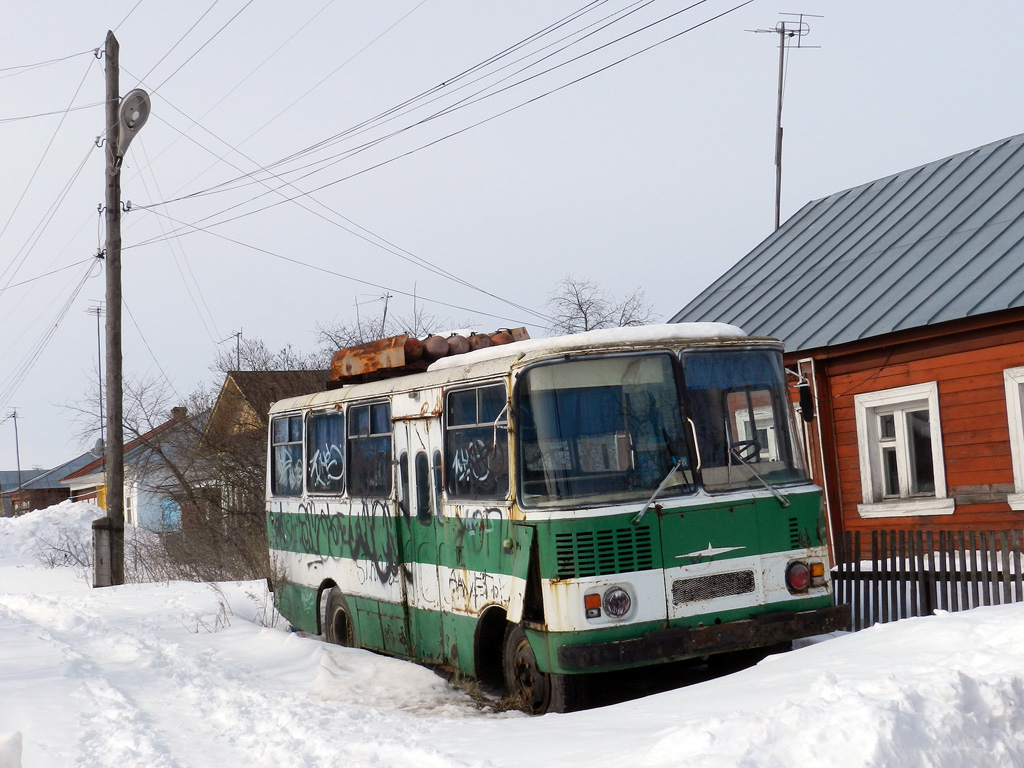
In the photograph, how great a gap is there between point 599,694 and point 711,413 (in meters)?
2.43

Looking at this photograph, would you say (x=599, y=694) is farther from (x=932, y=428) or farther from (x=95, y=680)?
(x=932, y=428)

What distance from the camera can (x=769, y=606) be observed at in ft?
27.0

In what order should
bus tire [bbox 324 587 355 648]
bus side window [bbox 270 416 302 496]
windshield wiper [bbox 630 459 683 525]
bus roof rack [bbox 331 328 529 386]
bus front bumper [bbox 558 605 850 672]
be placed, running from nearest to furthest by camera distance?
1. bus front bumper [bbox 558 605 850 672]
2. windshield wiper [bbox 630 459 683 525]
3. bus roof rack [bbox 331 328 529 386]
4. bus tire [bbox 324 587 355 648]
5. bus side window [bbox 270 416 302 496]

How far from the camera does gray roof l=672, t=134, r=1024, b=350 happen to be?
589 inches

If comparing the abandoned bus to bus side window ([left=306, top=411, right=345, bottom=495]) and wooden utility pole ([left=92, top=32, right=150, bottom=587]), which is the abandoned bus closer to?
bus side window ([left=306, top=411, right=345, bottom=495])

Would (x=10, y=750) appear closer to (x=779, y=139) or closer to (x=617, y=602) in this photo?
(x=617, y=602)

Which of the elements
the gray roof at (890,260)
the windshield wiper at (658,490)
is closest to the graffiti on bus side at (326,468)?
the windshield wiper at (658,490)

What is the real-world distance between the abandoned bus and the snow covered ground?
653 millimetres

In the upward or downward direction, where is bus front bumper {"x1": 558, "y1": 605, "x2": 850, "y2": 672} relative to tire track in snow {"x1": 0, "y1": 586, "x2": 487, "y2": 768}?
upward

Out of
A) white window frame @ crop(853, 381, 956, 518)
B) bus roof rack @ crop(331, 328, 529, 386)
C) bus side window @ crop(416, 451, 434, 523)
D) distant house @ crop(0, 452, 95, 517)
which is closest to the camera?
bus side window @ crop(416, 451, 434, 523)

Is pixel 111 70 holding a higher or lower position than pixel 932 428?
higher

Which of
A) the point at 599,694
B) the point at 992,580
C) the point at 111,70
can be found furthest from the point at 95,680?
the point at 111,70

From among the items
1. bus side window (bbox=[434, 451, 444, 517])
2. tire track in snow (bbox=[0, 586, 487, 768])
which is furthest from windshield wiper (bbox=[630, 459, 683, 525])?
bus side window (bbox=[434, 451, 444, 517])

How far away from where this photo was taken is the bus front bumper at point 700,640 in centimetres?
757
